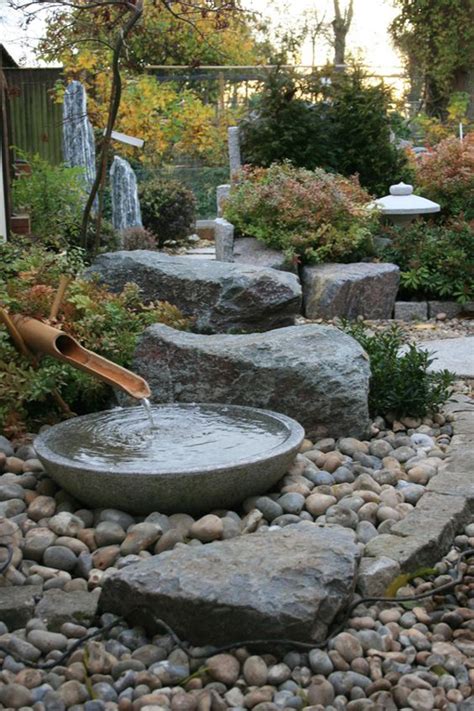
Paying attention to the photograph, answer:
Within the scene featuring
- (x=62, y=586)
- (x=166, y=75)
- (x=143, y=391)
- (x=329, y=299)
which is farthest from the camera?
(x=166, y=75)

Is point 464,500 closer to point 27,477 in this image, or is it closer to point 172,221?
point 27,477

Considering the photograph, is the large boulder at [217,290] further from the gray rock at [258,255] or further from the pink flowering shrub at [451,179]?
the pink flowering shrub at [451,179]

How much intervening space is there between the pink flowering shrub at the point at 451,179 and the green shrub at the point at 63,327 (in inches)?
228

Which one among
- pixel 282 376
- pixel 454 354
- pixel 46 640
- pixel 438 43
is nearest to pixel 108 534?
pixel 46 640

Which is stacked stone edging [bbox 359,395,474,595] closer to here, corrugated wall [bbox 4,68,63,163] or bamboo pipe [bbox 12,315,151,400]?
bamboo pipe [bbox 12,315,151,400]

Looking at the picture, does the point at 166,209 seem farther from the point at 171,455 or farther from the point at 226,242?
the point at 171,455

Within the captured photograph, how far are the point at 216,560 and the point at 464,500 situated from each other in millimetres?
1365

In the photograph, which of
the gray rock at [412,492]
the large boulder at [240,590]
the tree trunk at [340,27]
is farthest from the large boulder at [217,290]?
the tree trunk at [340,27]

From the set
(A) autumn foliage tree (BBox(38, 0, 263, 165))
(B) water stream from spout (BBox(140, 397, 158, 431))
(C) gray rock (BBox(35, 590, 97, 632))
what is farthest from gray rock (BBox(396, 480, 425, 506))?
A: (A) autumn foliage tree (BBox(38, 0, 263, 165))

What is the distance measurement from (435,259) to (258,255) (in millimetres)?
1820

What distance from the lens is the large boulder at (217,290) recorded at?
6875mm

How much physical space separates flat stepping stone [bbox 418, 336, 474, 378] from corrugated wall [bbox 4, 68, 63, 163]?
35.6 feet

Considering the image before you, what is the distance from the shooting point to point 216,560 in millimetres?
3172

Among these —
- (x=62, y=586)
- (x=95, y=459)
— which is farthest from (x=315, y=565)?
(x=95, y=459)
